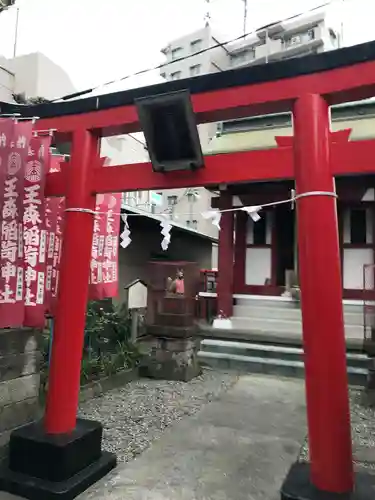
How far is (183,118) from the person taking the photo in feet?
12.6

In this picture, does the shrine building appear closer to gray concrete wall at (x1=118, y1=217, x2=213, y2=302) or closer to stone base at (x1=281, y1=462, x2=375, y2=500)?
gray concrete wall at (x1=118, y1=217, x2=213, y2=302)

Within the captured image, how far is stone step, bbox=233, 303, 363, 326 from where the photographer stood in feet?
35.4

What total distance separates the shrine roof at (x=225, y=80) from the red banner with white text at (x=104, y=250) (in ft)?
4.81

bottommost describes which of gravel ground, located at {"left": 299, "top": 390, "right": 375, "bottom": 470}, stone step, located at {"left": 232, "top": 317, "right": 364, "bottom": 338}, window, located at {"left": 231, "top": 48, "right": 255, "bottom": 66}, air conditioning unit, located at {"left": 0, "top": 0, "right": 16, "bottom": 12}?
gravel ground, located at {"left": 299, "top": 390, "right": 375, "bottom": 470}

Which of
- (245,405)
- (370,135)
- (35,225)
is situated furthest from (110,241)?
(370,135)

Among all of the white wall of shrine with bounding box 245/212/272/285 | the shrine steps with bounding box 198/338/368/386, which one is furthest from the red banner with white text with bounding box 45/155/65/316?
the white wall of shrine with bounding box 245/212/272/285

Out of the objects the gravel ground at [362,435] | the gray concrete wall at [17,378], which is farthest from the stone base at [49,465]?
the gravel ground at [362,435]

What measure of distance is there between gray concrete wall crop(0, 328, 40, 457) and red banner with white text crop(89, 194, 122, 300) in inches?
41.5

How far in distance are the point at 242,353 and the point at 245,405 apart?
311cm

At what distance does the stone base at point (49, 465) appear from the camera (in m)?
3.74

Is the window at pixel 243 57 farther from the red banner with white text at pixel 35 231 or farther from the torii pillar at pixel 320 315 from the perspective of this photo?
the torii pillar at pixel 320 315

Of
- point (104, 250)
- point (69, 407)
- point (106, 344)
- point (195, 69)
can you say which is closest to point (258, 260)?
point (106, 344)

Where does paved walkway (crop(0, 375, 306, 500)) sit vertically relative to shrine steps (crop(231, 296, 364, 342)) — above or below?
below

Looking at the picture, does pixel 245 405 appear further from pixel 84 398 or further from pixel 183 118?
pixel 183 118
